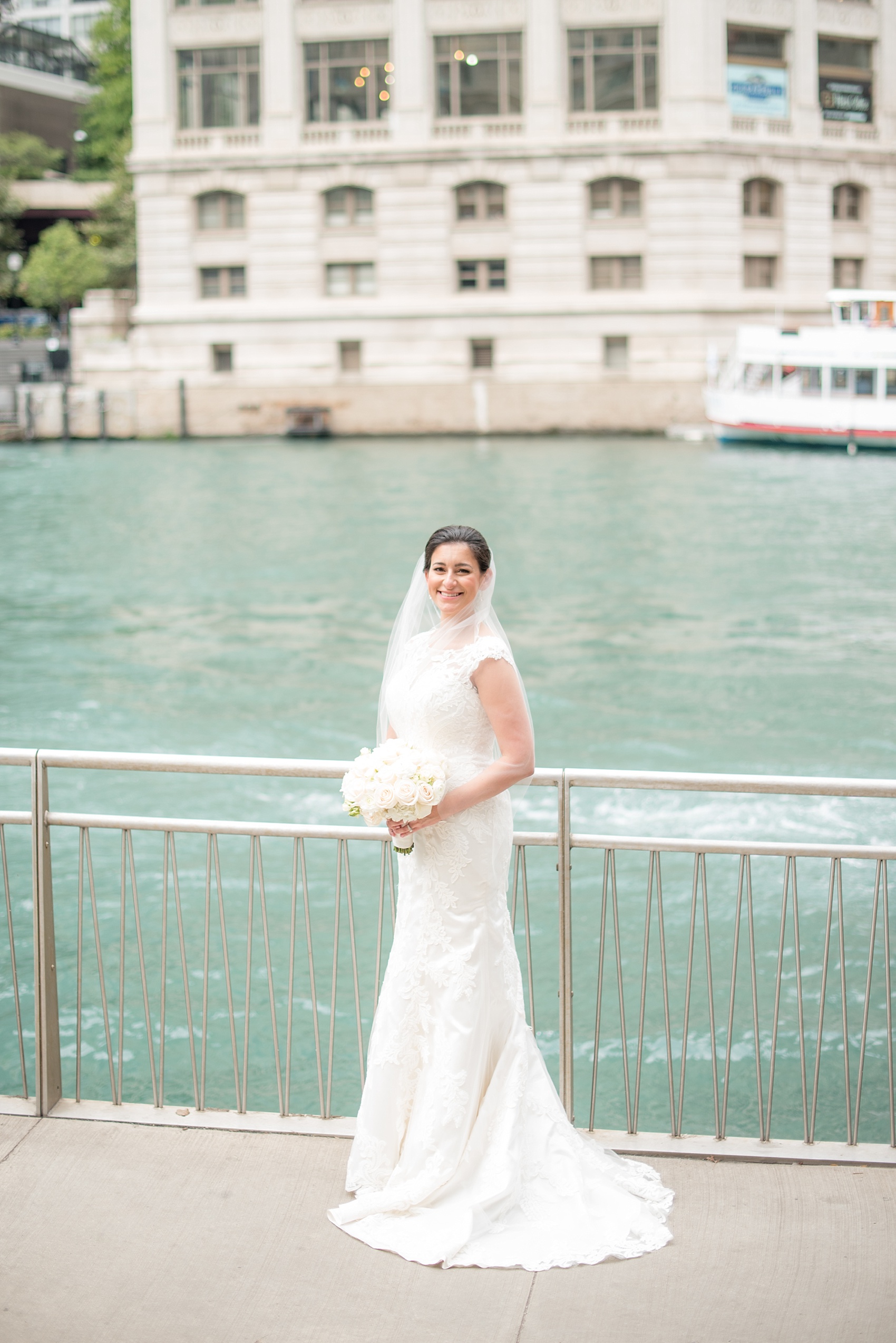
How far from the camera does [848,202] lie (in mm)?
56094

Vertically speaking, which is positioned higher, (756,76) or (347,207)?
(756,76)

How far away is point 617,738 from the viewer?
1706 centimetres

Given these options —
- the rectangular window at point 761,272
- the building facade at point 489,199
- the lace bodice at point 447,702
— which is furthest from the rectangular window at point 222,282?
the lace bodice at point 447,702

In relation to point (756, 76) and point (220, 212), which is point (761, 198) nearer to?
point (756, 76)

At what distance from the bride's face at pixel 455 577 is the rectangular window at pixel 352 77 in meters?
54.6

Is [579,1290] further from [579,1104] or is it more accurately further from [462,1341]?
[579,1104]

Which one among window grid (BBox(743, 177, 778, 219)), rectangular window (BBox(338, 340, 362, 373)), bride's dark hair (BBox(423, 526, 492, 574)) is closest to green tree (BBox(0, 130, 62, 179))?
rectangular window (BBox(338, 340, 362, 373))

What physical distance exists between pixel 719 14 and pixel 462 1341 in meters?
56.7

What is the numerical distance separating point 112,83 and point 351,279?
85.4ft

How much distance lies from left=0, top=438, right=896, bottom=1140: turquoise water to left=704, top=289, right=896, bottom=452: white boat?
577cm

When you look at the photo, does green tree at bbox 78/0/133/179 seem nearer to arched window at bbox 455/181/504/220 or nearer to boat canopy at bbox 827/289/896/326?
arched window at bbox 455/181/504/220

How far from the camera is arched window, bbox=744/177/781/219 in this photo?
54.7 m

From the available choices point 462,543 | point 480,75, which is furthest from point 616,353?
point 462,543

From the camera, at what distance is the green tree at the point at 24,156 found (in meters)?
Result: 73.2
